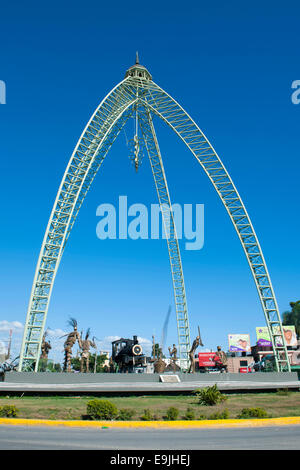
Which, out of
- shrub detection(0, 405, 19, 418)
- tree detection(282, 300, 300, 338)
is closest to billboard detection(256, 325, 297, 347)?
tree detection(282, 300, 300, 338)

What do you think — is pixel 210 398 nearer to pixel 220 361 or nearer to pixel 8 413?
pixel 8 413

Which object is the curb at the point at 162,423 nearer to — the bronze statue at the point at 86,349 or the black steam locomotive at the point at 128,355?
the bronze statue at the point at 86,349

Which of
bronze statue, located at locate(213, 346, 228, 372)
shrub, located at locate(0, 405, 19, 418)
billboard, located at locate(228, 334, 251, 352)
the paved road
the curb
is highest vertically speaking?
billboard, located at locate(228, 334, 251, 352)

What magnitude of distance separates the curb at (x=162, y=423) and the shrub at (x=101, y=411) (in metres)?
0.82

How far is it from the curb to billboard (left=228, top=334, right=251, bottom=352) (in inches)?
3108

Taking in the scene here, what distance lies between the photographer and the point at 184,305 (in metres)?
52.1

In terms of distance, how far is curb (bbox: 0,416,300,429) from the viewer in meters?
13.2

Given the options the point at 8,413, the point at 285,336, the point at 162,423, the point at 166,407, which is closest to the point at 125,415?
the point at 162,423

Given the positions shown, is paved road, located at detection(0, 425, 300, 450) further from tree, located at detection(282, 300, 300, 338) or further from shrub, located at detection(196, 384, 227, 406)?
tree, located at detection(282, 300, 300, 338)

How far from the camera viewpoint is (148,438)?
36.1ft

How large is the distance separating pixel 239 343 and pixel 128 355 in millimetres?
61136
